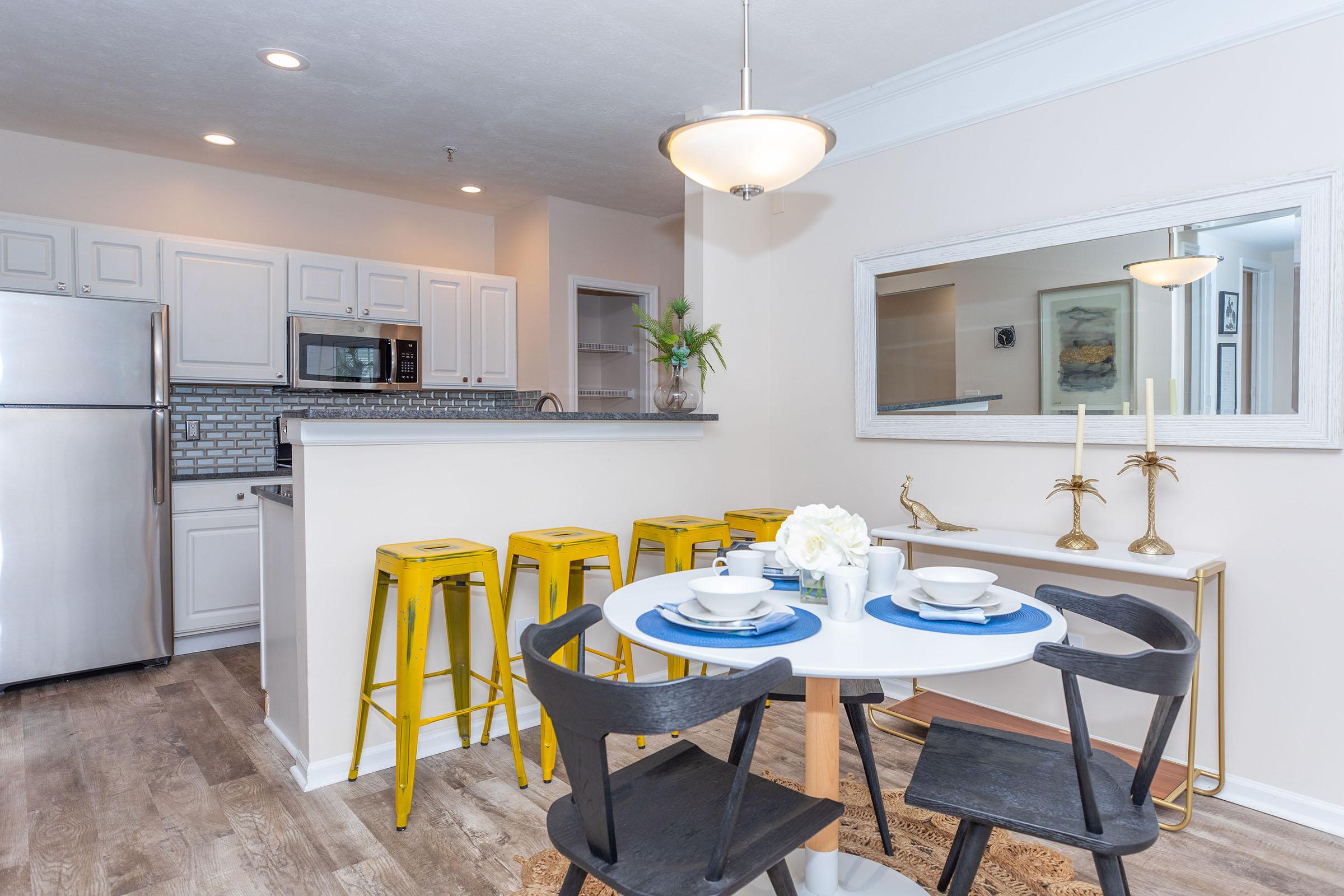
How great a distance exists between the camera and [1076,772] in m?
1.43

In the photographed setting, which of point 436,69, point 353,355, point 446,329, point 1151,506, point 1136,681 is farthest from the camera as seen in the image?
Answer: point 446,329

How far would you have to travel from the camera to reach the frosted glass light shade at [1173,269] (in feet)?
7.79

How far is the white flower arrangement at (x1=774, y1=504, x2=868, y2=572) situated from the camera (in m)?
1.62

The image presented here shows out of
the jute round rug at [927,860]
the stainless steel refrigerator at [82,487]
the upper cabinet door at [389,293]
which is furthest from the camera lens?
the upper cabinet door at [389,293]

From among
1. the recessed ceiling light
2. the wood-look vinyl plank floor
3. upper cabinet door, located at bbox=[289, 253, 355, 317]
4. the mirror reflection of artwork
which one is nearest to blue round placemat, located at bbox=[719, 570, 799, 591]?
the wood-look vinyl plank floor

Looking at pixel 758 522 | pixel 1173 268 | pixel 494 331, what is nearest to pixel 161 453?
pixel 494 331

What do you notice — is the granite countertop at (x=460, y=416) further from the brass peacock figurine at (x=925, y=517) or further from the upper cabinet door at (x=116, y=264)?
the upper cabinet door at (x=116, y=264)

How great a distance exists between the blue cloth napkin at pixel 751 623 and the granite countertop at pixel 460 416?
1.27m

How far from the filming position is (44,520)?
3328 mm

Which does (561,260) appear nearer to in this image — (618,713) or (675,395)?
(675,395)

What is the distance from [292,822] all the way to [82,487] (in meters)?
2.08

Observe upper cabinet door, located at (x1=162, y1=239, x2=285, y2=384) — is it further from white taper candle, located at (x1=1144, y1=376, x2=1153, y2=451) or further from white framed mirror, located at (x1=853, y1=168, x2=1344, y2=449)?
white taper candle, located at (x1=1144, y1=376, x2=1153, y2=451)

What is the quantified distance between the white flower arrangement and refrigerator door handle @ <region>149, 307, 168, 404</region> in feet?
10.5

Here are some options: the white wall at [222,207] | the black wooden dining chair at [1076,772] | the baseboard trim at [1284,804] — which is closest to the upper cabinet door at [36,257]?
the white wall at [222,207]
